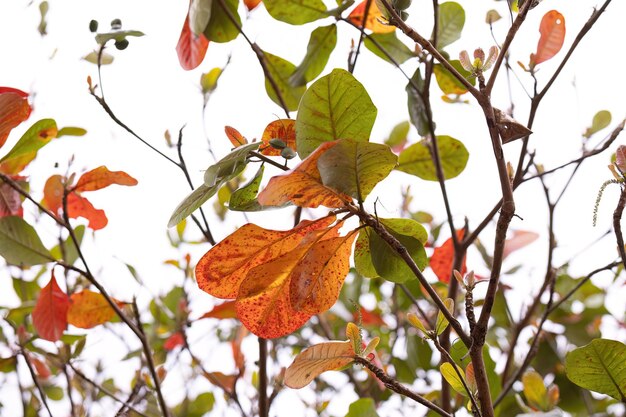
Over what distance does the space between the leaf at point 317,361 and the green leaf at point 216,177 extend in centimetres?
12

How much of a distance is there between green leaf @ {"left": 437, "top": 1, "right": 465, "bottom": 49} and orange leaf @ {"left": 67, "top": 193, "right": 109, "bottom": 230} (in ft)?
1.53

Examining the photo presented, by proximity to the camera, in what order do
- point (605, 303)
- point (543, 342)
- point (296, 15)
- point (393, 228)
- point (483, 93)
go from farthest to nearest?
point (605, 303), point (543, 342), point (296, 15), point (393, 228), point (483, 93)

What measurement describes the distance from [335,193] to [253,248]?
0.28ft

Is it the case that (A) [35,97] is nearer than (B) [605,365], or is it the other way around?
(B) [605,365]

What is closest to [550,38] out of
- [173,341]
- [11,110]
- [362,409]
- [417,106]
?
[417,106]

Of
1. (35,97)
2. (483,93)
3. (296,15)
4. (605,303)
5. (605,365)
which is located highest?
(35,97)

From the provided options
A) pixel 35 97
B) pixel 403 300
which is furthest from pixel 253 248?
pixel 35 97

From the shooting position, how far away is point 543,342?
1017 mm

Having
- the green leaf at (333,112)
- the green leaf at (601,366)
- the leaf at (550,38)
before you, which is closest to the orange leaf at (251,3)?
the leaf at (550,38)

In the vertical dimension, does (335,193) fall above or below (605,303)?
below

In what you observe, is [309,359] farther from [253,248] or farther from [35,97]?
[35,97]

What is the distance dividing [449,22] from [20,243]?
56 centimetres

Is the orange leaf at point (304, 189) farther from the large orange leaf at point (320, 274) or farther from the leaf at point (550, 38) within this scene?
the leaf at point (550, 38)

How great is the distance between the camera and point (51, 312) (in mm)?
772
